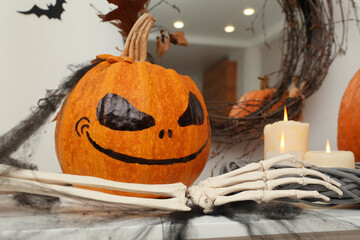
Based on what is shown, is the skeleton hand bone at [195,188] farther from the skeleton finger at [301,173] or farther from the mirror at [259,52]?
the mirror at [259,52]

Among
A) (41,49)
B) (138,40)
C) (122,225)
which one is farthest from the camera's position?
(41,49)

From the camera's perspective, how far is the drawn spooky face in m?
0.50

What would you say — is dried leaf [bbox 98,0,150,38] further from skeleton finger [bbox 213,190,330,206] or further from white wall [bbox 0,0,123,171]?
skeleton finger [bbox 213,190,330,206]

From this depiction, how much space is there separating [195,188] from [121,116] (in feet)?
0.55

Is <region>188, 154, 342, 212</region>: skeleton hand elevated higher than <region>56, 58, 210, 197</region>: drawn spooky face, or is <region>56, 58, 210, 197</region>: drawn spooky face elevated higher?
<region>56, 58, 210, 197</region>: drawn spooky face

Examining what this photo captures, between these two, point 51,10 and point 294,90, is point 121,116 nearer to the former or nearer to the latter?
point 51,10

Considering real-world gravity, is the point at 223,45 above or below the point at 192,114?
above

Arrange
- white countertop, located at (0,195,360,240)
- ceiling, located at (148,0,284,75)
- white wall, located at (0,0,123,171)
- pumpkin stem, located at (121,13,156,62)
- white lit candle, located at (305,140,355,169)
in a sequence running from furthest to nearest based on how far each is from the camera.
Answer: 1. ceiling, located at (148,0,284,75)
2. white wall, located at (0,0,123,171)
3. pumpkin stem, located at (121,13,156,62)
4. white lit candle, located at (305,140,355,169)
5. white countertop, located at (0,195,360,240)

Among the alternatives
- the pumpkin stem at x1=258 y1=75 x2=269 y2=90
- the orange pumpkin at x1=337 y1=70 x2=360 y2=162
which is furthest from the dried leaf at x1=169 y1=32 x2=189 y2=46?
the orange pumpkin at x1=337 y1=70 x2=360 y2=162

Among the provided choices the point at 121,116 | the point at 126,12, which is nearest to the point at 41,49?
the point at 126,12

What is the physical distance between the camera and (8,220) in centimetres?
35

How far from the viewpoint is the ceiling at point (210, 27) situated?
2.95 ft

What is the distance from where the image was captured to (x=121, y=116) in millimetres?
498

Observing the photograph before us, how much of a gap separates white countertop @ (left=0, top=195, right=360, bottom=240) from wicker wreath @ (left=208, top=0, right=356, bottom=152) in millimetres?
526
